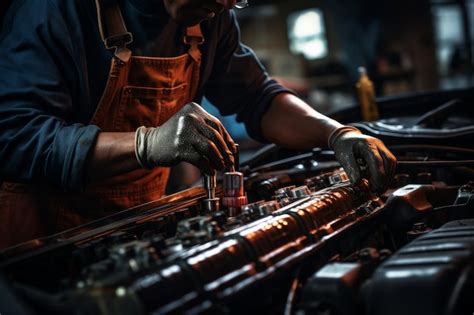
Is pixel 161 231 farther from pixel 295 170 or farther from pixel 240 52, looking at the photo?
pixel 240 52

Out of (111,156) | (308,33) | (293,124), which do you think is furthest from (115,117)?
(308,33)

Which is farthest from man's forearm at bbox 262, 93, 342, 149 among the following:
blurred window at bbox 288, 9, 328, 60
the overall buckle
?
blurred window at bbox 288, 9, 328, 60

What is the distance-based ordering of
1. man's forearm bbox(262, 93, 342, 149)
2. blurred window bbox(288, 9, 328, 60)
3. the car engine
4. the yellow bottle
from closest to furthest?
the car engine
man's forearm bbox(262, 93, 342, 149)
the yellow bottle
blurred window bbox(288, 9, 328, 60)

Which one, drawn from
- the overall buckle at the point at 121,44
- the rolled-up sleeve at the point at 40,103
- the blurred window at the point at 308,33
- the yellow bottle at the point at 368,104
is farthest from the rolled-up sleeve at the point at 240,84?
the blurred window at the point at 308,33

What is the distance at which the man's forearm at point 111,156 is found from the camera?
179 cm

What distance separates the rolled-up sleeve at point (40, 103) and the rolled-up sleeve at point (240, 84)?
0.82 metres

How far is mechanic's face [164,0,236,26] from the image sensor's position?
1956mm

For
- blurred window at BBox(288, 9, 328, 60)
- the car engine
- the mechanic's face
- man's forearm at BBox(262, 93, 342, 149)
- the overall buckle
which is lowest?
the car engine

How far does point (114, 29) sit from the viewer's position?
2.05 m

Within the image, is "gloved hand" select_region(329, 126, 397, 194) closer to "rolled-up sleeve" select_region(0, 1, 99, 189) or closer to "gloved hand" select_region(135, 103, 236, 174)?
"gloved hand" select_region(135, 103, 236, 174)

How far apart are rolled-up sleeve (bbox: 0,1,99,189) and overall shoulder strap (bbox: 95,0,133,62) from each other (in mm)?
138

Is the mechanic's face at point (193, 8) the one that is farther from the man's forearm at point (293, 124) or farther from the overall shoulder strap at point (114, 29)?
the man's forearm at point (293, 124)

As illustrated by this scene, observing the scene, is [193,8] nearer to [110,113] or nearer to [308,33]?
[110,113]

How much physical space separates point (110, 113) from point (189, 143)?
0.58 metres
